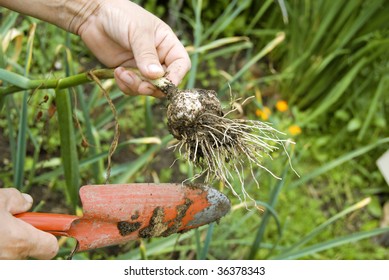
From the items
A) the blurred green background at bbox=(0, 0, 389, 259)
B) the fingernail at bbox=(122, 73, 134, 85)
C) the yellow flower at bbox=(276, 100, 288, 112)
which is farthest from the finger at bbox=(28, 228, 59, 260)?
the yellow flower at bbox=(276, 100, 288, 112)

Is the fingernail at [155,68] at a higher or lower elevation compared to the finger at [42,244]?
higher

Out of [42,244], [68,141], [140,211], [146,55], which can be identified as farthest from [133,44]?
[42,244]

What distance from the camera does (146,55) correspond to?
1.22 metres

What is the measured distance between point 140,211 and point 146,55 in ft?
1.18

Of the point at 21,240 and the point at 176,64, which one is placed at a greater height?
the point at 176,64

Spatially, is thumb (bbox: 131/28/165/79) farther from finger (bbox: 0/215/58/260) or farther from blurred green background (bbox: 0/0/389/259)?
blurred green background (bbox: 0/0/389/259)

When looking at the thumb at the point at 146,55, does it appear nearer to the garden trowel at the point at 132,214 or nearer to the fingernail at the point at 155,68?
the fingernail at the point at 155,68

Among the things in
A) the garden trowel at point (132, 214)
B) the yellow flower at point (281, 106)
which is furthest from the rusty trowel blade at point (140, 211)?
the yellow flower at point (281, 106)

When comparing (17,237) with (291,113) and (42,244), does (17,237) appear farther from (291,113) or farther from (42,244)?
A: (291,113)

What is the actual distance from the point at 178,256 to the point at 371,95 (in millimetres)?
1242

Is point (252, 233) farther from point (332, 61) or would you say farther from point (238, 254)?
point (332, 61)

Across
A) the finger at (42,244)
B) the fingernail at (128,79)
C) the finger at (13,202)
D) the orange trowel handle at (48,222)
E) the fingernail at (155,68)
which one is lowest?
the finger at (42,244)

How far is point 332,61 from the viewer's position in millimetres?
2488

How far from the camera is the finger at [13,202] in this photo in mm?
1084
